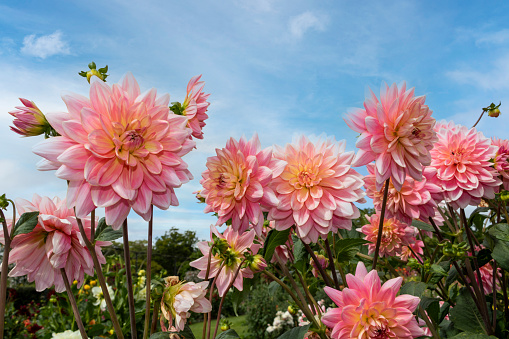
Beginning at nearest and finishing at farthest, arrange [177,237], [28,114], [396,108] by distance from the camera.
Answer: [28,114] → [396,108] → [177,237]

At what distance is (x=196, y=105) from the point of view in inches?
53.0

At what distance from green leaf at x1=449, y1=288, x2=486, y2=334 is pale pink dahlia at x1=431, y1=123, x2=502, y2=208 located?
0.51m

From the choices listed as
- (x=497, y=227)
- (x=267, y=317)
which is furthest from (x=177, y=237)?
(x=497, y=227)

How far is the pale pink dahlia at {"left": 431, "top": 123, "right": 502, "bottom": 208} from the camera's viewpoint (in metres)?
1.78

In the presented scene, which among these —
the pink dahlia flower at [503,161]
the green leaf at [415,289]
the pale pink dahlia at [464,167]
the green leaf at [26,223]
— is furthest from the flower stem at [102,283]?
the pink dahlia flower at [503,161]

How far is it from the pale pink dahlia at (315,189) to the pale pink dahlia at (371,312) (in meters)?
0.18

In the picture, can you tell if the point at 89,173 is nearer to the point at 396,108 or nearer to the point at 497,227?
the point at 396,108

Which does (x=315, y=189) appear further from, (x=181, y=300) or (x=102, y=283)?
(x=102, y=283)

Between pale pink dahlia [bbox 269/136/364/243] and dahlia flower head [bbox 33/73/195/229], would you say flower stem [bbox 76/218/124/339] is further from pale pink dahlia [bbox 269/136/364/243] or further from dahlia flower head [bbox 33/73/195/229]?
pale pink dahlia [bbox 269/136/364/243]

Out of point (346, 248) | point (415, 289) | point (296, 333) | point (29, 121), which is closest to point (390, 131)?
point (346, 248)

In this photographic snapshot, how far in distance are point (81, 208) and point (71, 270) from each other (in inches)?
15.9

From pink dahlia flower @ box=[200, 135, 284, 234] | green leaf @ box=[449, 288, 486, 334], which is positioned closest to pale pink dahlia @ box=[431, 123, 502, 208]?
green leaf @ box=[449, 288, 486, 334]

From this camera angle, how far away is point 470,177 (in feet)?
5.86

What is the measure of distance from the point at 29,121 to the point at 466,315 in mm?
2092
